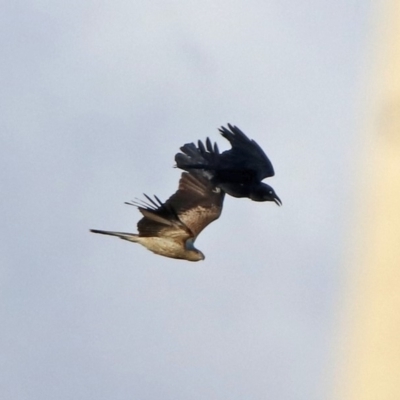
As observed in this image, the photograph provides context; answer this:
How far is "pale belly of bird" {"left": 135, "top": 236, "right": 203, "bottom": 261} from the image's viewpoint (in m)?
27.8

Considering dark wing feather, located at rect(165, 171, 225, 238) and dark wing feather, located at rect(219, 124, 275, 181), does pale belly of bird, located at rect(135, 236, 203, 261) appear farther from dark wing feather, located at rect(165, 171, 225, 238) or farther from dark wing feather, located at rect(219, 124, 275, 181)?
dark wing feather, located at rect(219, 124, 275, 181)

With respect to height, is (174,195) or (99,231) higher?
(174,195)

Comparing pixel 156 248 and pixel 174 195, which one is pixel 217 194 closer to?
pixel 174 195

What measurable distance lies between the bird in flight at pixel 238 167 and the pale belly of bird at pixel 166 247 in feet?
14.4

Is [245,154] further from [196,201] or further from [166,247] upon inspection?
[166,247]

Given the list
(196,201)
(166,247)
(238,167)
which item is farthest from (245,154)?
(166,247)

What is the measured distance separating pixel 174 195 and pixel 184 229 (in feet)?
11.9

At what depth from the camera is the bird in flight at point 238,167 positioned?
→ 32000 mm

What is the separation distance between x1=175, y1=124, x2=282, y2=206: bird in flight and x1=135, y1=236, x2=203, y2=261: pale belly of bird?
14.4 ft

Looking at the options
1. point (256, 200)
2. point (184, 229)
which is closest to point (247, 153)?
point (256, 200)

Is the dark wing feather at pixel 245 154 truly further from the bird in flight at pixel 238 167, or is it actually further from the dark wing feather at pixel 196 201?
the dark wing feather at pixel 196 201

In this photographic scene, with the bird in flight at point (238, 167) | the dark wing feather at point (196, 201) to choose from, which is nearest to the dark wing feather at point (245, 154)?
the bird in flight at point (238, 167)

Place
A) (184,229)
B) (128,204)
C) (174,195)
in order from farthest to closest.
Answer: (174,195) < (184,229) < (128,204)

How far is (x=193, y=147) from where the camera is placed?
108ft
